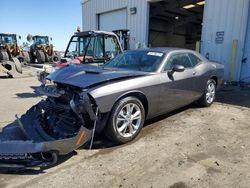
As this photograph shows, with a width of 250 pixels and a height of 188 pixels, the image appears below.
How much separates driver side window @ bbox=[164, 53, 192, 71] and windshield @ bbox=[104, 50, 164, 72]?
0.63 ft

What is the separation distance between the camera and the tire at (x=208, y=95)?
6.12 metres

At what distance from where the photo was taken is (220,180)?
3.04m

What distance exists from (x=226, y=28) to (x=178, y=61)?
6.67 m

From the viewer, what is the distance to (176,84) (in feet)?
16.0

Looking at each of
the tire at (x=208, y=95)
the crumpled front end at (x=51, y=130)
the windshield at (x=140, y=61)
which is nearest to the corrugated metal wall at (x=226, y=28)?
the tire at (x=208, y=95)

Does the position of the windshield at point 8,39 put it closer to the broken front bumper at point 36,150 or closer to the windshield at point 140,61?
the windshield at point 140,61

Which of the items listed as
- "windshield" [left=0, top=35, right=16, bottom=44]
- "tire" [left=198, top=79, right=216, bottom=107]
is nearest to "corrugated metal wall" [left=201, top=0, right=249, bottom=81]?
"tire" [left=198, top=79, right=216, bottom=107]

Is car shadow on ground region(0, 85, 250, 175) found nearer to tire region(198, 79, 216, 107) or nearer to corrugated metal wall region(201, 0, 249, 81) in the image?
tire region(198, 79, 216, 107)

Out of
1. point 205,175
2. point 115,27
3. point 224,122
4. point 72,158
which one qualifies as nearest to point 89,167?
point 72,158

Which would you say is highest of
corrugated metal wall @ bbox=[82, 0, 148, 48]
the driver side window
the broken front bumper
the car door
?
corrugated metal wall @ bbox=[82, 0, 148, 48]

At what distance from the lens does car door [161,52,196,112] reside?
468 centimetres

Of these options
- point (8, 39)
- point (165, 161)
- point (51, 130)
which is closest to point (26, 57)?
point (8, 39)

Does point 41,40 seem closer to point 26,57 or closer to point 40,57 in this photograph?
point 40,57

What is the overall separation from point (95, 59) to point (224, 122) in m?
4.82
